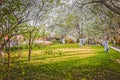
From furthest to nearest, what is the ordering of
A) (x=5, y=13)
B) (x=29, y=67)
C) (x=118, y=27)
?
(x=118, y=27) < (x=29, y=67) < (x=5, y=13)

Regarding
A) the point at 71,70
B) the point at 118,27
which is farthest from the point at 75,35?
the point at 71,70

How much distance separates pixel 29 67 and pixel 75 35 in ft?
197

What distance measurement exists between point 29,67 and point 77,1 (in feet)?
21.8

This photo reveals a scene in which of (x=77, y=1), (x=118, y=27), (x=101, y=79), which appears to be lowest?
(x=101, y=79)

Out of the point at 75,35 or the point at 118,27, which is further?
the point at 75,35

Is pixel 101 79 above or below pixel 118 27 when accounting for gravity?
below

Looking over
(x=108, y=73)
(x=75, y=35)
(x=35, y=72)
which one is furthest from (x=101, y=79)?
(x=75, y=35)

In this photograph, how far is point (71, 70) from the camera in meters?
17.1

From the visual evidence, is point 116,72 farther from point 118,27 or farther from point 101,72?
point 118,27

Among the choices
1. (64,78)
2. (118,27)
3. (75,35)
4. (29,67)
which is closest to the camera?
(64,78)

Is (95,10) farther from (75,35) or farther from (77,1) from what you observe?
(75,35)

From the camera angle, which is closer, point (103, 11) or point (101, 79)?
point (101, 79)

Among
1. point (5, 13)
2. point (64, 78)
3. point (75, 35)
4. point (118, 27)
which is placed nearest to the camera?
point (5, 13)

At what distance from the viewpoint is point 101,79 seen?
14547 millimetres
